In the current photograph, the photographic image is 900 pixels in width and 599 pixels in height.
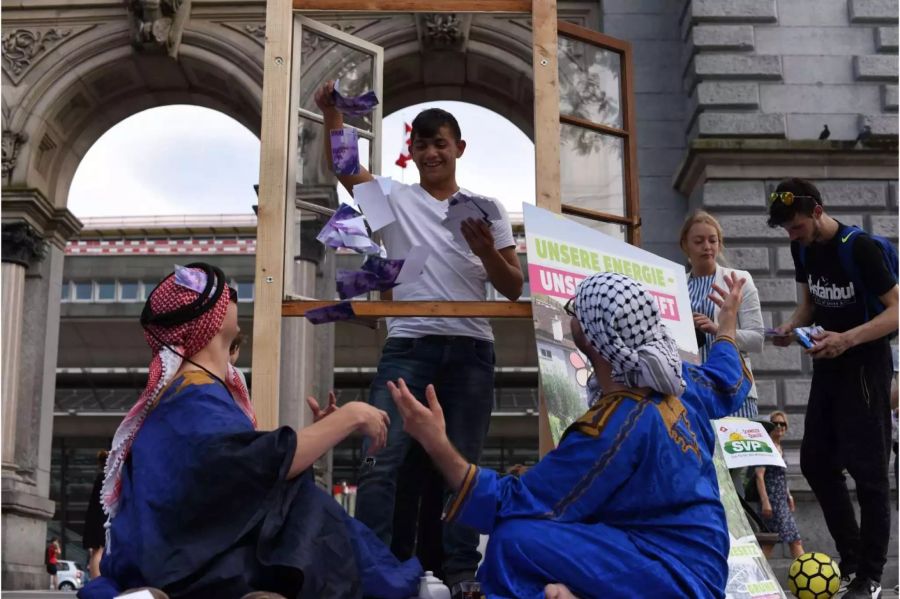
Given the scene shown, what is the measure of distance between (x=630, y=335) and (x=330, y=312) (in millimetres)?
1807

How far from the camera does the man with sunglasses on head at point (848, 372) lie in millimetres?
5195

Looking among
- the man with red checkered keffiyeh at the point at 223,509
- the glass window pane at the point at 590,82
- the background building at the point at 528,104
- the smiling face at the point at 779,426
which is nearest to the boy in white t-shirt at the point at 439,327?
the man with red checkered keffiyeh at the point at 223,509

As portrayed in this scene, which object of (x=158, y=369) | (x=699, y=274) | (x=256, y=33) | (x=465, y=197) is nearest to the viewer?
(x=158, y=369)

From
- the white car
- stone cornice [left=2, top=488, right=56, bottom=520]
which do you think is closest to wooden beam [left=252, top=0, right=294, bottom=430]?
Result: stone cornice [left=2, top=488, right=56, bottom=520]

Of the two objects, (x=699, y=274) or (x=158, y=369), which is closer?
(x=158, y=369)

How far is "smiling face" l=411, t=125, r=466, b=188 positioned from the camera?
480 centimetres

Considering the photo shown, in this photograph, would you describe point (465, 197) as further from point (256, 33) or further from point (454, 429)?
point (256, 33)

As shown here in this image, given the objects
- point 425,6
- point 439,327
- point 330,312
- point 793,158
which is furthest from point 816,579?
point 793,158

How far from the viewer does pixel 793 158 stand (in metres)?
10.9

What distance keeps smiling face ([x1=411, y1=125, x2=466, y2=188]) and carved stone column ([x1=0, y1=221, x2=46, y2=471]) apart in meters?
8.97

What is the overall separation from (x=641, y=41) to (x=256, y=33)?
417 centimetres

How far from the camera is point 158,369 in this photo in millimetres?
3436

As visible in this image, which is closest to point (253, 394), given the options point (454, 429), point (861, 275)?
point (454, 429)

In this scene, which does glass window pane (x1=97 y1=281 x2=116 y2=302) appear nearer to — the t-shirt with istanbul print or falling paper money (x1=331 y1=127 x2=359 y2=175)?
falling paper money (x1=331 y1=127 x2=359 y2=175)
